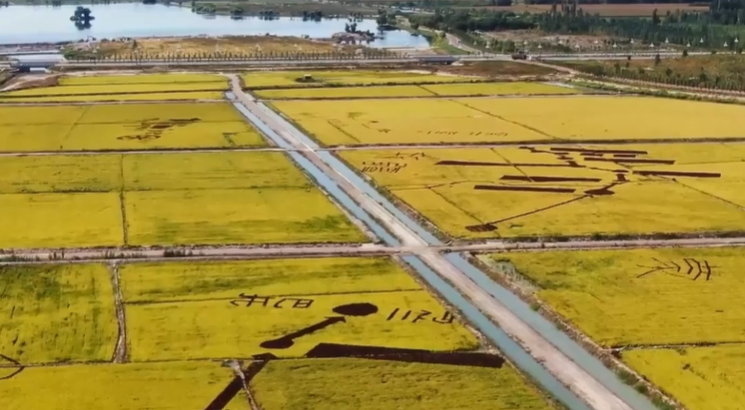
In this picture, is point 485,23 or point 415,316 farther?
point 485,23

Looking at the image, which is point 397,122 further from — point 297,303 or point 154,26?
point 154,26

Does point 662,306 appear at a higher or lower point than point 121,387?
higher

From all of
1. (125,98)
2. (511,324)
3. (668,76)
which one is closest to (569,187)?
(511,324)

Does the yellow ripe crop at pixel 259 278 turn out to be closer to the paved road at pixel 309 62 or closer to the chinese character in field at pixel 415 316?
the chinese character in field at pixel 415 316

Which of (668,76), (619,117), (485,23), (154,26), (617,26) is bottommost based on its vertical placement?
(619,117)

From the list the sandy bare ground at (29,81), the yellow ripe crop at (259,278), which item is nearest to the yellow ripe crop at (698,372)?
the yellow ripe crop at (259,278)
